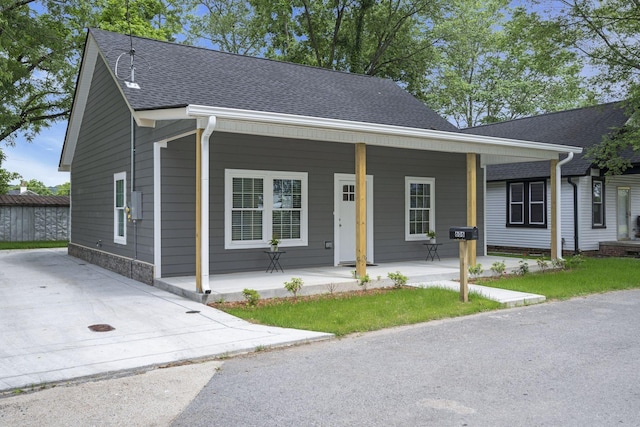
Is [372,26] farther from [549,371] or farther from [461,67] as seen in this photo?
[549,371]

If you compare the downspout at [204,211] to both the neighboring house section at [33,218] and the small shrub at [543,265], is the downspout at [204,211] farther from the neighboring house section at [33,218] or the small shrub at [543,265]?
the neighboring house section at [33,218]

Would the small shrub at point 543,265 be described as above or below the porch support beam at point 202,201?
below

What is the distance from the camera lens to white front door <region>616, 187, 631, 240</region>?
1706 cm

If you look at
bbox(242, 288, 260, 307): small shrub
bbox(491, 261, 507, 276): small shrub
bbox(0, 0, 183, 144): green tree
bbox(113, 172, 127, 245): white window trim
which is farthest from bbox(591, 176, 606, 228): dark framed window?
bbox(0, 0, 183, 144): green tree

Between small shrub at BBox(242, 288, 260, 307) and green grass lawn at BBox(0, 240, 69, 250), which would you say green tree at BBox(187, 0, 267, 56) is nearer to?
green grass lawn at BBox(0, 240, 69, 250)

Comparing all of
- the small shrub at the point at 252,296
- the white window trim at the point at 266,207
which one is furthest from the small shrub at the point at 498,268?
the small shrub at the point at 252,296

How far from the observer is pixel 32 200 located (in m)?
22.0

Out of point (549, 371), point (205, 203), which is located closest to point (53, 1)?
point (205, 203)

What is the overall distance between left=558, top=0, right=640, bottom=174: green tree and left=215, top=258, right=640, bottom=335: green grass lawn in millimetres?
5804

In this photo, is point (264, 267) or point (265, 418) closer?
point (265, 418)

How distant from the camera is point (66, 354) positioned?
507cm

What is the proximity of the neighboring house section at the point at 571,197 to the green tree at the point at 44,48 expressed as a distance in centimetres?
1543

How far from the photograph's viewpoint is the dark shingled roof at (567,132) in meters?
16.4

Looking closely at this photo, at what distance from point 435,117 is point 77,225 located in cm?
1052
